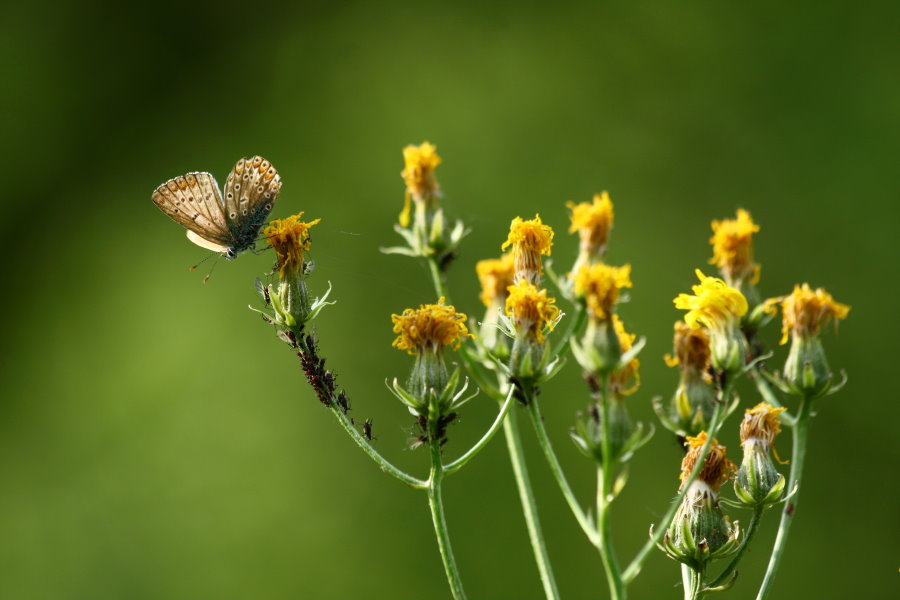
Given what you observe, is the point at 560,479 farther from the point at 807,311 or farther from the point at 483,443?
the point at 807,311

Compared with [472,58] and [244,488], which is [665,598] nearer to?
[244,488]

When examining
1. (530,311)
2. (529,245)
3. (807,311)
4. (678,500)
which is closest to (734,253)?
(807,311)

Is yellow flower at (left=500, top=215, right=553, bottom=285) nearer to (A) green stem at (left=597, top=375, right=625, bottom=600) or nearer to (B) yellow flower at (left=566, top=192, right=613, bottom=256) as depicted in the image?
(B) yellow flower at (left=566, top=192, right=613, bottom=256)

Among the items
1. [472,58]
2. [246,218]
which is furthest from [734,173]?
[246,218]

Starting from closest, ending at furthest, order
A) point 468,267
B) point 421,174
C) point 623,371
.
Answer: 1. point 623,371
2. point 421,174
3. point 468,267

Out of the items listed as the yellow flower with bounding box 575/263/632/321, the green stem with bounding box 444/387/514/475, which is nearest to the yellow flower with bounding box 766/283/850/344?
the yellow flower with bounding box 575/263/632/321

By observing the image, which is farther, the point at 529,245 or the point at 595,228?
the point at 529,245
